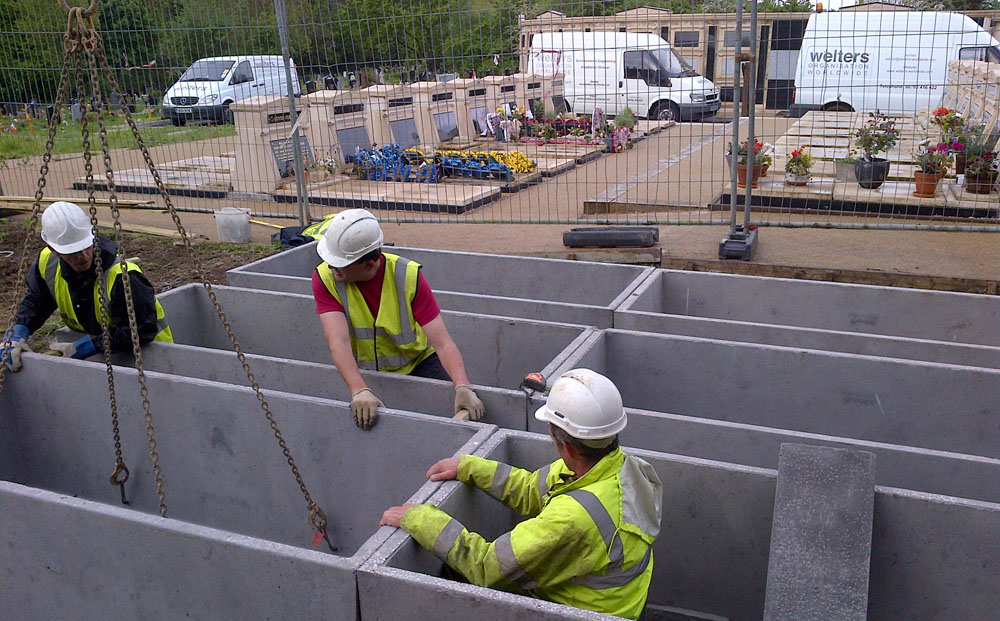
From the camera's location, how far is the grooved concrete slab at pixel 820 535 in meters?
2.68

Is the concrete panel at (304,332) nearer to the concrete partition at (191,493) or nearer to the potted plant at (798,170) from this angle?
the concrete partition at (191,493)

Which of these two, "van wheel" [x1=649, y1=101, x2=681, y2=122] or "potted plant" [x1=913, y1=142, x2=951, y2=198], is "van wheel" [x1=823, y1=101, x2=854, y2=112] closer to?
"van wheel" [x1=649, y1=101, x2=681, y2=122]

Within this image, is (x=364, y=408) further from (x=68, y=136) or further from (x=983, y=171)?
(x=68, y=136)

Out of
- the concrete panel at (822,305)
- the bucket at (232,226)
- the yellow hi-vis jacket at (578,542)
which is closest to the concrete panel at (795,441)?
the yellow hi-vis jacket at (578,542)

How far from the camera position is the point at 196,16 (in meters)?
9.96

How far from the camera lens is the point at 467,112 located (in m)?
16.6

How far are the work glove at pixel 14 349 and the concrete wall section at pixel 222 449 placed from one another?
6 centimetres

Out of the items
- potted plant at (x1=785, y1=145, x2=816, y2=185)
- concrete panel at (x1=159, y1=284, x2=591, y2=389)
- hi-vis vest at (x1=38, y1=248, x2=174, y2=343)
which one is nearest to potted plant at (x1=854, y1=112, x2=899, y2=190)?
potted plant at (x1=785, y1=145, x2=816, y2=185)

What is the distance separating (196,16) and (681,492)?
8.89 metres

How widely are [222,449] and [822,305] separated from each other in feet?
12.7

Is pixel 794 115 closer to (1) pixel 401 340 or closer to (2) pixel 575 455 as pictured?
(1) pixel 401 340

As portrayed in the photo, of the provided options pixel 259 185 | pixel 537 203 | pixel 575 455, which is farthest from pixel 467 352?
pixel 259 185

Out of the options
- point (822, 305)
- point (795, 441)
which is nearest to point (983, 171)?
point (822, 305)

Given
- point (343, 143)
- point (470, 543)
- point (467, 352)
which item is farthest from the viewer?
point (343, 143)
